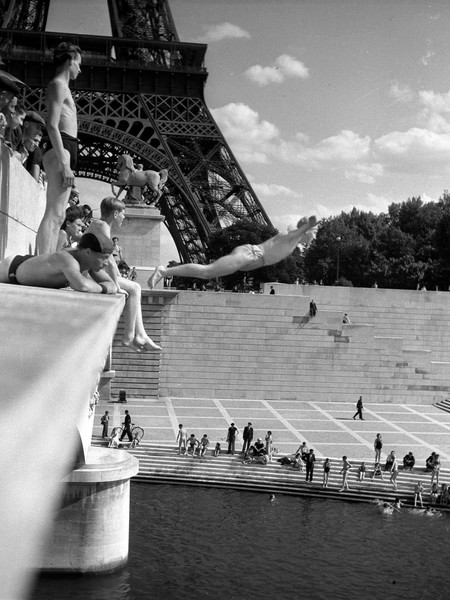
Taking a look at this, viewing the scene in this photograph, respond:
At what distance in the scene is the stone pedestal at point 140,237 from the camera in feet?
111

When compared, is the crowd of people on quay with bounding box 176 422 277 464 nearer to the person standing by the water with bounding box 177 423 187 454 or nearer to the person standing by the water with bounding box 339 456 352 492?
the person standing by the water with bounding box 177 423 187 454

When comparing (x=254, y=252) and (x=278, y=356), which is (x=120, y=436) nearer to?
(x=278, y=356)

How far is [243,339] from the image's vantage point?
109 feet

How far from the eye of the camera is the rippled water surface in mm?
14086

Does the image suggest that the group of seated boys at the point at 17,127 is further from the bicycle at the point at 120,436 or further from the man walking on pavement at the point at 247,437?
the man walking on pavement at the point at 247,437

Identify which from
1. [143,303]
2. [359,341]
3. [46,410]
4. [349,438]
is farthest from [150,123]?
[46,410]

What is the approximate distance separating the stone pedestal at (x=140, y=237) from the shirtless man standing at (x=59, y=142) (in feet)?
81.2

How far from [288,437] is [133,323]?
59.6ft

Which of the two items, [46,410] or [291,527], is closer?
[46,410]

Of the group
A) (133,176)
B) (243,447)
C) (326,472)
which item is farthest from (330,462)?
(133,176)

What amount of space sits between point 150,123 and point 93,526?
3832cm

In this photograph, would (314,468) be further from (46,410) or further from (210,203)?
(210,203)

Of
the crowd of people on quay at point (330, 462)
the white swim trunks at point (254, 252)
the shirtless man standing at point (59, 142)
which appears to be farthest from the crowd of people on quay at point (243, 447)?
the white swim trunks at point (254, 252)

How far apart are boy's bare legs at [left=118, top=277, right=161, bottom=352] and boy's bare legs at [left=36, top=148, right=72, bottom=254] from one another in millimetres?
1048
